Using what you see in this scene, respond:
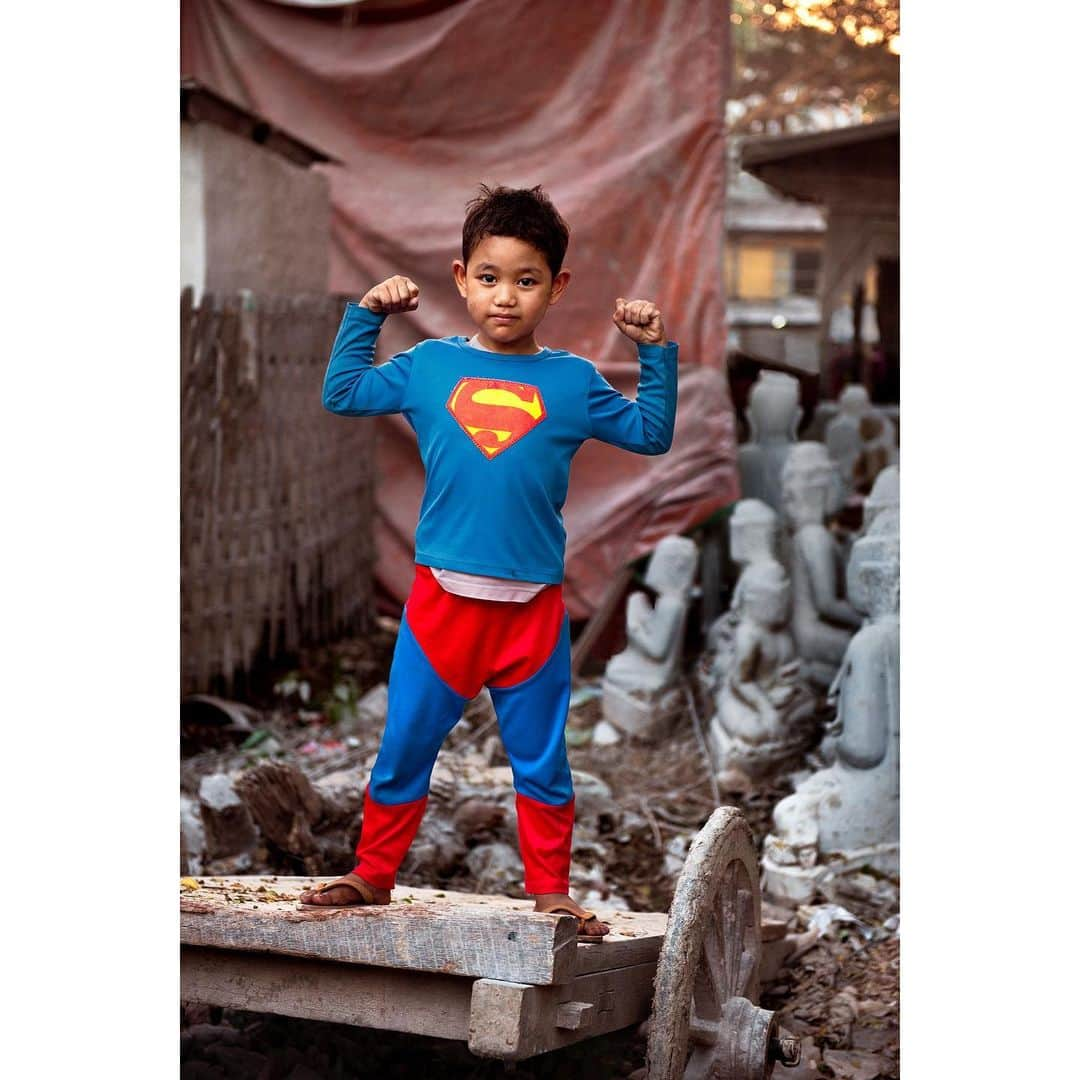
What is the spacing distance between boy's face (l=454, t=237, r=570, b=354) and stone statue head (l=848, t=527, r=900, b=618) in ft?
8.44

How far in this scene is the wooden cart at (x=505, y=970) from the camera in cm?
268

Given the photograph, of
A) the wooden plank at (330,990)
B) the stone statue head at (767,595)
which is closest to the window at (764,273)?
the stone statue head at (767,595)

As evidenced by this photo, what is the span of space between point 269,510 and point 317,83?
2.58 m

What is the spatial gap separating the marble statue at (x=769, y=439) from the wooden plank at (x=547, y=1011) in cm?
561

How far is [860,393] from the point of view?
10.9 meters

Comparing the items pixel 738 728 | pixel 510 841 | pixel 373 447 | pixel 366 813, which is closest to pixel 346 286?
pixel 373 447

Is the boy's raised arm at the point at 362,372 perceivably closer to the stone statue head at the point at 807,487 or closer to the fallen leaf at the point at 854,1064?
the fallen leaf at the point at 854,1064

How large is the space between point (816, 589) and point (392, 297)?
12.4 ft

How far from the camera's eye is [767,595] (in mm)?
6098

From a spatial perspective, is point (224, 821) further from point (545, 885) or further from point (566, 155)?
point (566, 155)

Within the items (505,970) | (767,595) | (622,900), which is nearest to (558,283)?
(505,970)

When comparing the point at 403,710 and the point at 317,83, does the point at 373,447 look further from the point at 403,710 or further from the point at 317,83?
the point at 403,710

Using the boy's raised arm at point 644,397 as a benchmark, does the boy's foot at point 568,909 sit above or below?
below

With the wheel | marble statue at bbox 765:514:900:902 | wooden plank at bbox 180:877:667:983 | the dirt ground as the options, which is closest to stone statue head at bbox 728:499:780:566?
the dirt ground
